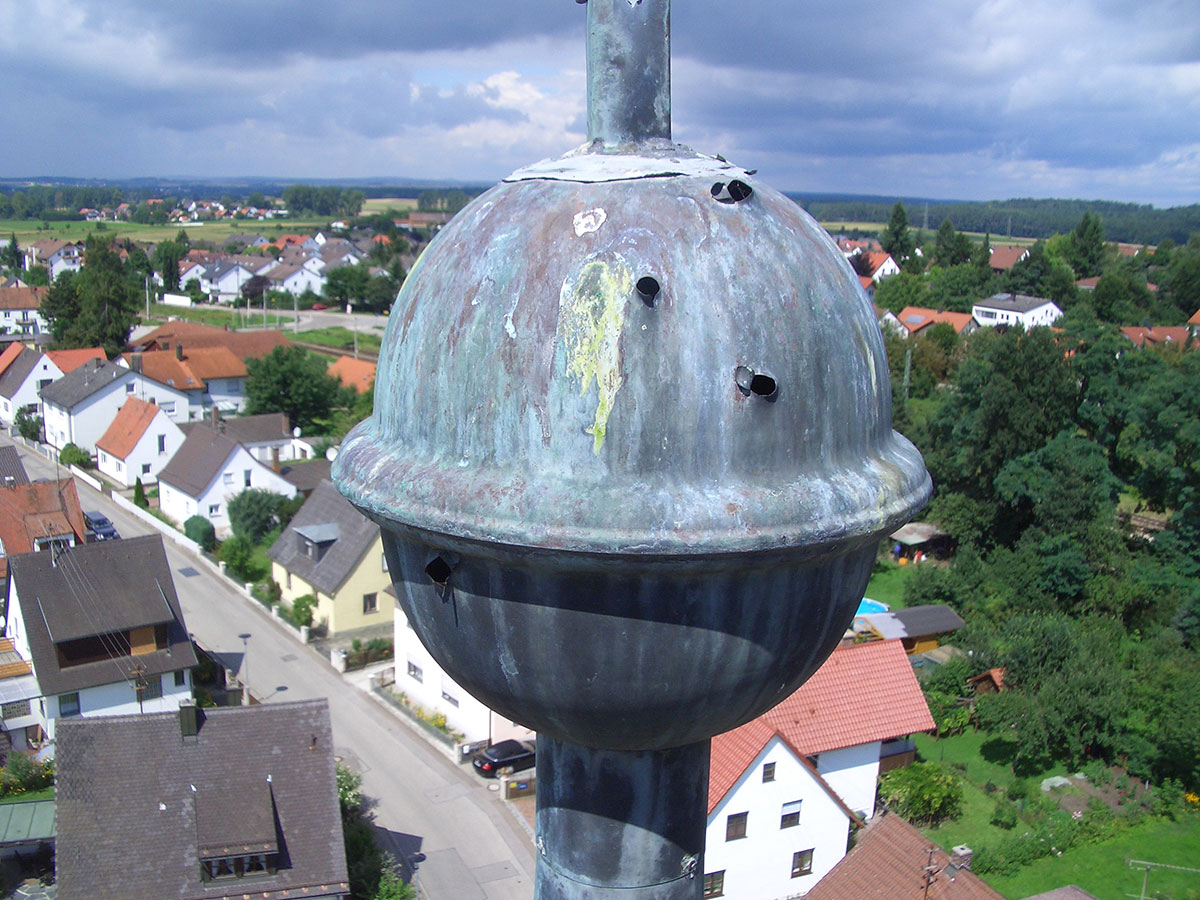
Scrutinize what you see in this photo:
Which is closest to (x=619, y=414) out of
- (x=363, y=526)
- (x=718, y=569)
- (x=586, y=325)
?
(x=586, y=325)

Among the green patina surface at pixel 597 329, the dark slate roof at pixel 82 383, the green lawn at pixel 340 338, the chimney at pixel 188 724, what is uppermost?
the green patina surface at pixel 597 329

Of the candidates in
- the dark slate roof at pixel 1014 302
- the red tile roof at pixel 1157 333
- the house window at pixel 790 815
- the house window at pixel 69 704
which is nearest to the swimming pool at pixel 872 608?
the house window at pixel 790 815

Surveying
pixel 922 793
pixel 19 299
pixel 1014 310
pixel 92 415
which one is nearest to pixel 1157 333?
pixel 1014 310

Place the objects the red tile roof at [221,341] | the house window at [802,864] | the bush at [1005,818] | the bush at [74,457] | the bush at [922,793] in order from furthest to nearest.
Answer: the red tile roof at [221,341] → the bush at [74,457] → the bush at [1005,818] → the bush at [922,793] → the house window at [802,864]

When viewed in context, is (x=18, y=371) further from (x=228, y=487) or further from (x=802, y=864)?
(x=802, y=864)

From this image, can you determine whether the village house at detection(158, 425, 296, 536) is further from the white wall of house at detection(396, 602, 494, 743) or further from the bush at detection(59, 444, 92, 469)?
the white wall of house at detection(396, 602, 494, 743)

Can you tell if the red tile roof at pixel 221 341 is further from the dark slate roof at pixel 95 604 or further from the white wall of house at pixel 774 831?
the white wall of house at pixel 774 831
